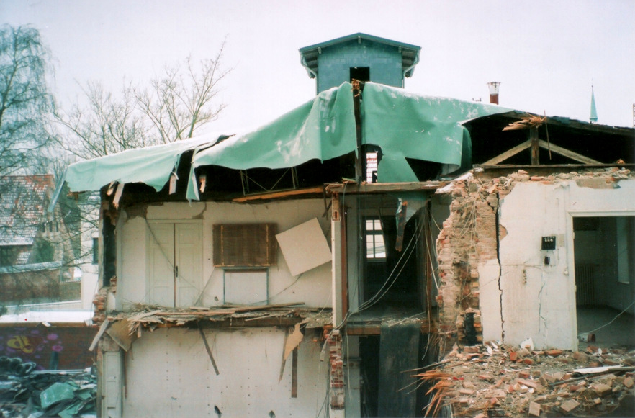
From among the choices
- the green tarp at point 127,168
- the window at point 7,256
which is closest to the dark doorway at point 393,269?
the green tarp at point 127,168

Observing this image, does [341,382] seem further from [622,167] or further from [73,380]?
[73,380]

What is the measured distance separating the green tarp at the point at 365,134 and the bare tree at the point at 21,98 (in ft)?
25.7

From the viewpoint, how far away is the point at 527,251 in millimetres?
8188

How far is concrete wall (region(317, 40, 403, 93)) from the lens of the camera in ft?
58.9

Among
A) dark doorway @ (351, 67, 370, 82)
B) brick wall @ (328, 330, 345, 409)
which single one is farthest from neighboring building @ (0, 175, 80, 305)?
dark doorway @ (351, 67, 370, 82)

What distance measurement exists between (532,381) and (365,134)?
5.33 m

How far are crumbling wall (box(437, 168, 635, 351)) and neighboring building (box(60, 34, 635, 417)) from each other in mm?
25

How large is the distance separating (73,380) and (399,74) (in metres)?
16.8

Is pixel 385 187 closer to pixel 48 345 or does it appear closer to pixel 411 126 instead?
pixel 411 126

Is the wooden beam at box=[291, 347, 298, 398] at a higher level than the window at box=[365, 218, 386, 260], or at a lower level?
lower

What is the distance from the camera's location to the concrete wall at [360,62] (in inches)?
707

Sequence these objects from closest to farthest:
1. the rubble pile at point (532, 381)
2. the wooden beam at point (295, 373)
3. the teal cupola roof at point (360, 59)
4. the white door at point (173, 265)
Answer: the rubble pile at point (532, 381) < the wooden beam at point (295, 373) < the white door at point (173, 265) < the teal cupola roof at point (360, 59)

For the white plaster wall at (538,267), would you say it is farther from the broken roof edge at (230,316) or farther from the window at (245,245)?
the window at (245,245)

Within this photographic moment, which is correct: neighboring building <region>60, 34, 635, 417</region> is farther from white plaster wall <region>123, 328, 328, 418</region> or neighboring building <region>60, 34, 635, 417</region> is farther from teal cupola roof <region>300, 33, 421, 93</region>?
teal cupola roof <region>300, 33, 421, 93</region>
